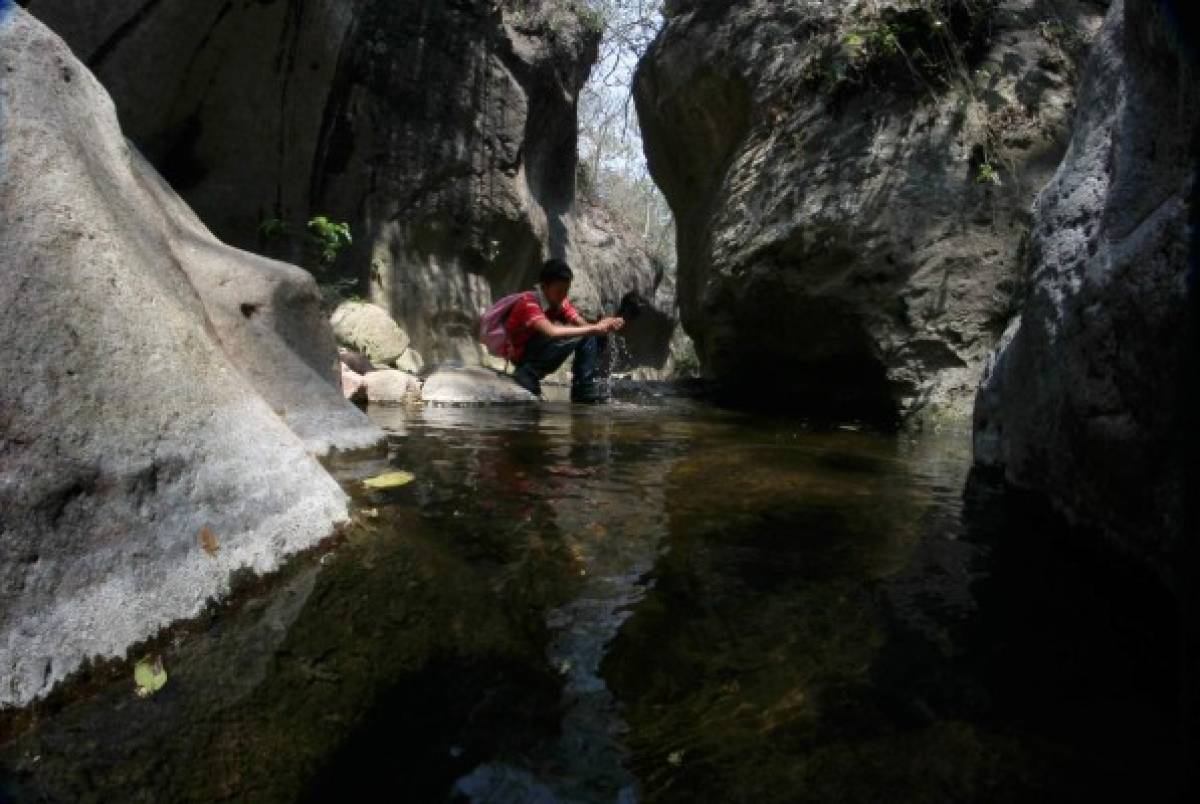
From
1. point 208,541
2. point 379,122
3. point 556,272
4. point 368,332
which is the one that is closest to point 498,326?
point 556,272

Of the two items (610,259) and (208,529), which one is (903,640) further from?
(610,259)

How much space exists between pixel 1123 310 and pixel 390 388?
6.84 meters

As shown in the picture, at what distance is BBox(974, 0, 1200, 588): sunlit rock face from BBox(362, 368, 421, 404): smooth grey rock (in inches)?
237

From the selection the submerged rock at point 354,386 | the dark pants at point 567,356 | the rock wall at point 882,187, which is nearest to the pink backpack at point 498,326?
the dark pants at point 567,356

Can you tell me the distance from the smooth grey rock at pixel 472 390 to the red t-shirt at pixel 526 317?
1.39ft

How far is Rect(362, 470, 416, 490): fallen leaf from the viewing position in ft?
9.31

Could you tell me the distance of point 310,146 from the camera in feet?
33.9

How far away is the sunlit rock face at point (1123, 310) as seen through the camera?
140cm

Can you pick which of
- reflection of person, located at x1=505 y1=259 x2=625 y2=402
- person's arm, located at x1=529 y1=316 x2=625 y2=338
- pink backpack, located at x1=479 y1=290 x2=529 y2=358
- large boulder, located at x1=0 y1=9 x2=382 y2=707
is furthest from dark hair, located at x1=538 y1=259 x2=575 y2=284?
large boulder, located at x1=0 y1=9 x2=382 y2=707

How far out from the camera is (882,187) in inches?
248

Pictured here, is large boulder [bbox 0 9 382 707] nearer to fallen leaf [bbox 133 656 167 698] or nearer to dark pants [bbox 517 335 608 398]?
fallen leaf [bbox 133 656 167 698]

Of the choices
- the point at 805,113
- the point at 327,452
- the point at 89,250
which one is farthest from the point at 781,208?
the point at 89,250

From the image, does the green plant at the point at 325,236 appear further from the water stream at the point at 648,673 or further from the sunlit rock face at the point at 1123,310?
the sunlit rock face at the point at 1123,310

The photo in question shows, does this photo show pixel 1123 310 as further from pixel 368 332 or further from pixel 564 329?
pixel 368 332
